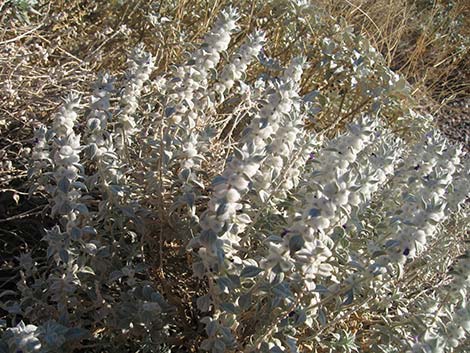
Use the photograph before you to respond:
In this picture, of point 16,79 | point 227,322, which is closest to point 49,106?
point 16,79

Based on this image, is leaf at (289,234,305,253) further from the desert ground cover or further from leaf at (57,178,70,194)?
leaf at (57,178,70,194)

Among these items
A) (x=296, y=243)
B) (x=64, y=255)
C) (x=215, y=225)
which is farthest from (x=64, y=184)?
(x=296, y=243)

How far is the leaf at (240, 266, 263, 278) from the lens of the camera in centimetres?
139

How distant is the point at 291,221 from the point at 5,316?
883 mm

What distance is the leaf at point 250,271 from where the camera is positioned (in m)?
1.39

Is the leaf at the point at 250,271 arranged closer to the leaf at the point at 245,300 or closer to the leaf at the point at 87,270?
the leaf at the point at 245,300

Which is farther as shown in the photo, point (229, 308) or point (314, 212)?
point (229, 308)

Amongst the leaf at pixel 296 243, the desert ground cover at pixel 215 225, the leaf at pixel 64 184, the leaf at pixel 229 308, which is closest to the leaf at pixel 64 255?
the desert ground cover at pixel 215 225

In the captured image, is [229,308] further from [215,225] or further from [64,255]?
[64,255]

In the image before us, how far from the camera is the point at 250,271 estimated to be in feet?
4.58

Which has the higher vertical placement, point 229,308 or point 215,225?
point 215,225

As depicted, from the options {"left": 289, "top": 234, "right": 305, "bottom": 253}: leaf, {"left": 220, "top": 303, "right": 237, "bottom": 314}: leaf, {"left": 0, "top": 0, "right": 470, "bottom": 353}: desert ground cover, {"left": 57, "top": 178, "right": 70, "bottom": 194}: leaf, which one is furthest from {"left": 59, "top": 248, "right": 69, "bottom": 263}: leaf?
{"left": 289, "top": 234, "right": 305, "bottom": 253}: leaf

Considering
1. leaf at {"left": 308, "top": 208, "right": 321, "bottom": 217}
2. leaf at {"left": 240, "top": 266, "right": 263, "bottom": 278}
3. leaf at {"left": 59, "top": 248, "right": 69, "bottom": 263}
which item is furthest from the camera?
leaf at {"left": 59, "top": 248, "right": 69, "bottom": 263}

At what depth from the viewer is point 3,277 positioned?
196cm
